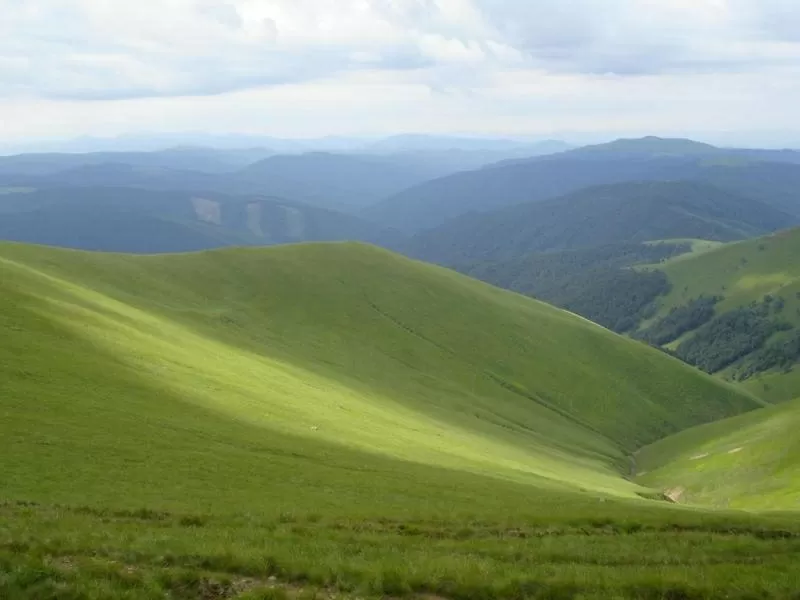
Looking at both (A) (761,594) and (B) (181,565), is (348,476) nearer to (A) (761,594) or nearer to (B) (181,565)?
(B) (181,565)

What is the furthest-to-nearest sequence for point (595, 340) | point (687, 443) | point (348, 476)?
point (595, 340), point (687, 443), point (348, 476)

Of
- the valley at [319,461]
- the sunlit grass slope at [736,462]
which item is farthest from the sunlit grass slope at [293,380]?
the sunlit grass slope at [736,462]

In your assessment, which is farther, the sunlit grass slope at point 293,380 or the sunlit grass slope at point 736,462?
the sunlit grass slope at point 736,462

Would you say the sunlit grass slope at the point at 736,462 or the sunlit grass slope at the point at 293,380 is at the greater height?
the sunlit grass slope at the point at 293,380

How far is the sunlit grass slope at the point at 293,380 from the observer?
121 ft

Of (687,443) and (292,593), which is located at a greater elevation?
(292,593)

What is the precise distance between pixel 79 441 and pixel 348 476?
46.2 ft

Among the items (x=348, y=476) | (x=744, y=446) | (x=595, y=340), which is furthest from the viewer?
(x=595, y=340)

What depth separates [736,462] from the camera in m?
87.1

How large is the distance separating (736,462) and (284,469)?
226ft

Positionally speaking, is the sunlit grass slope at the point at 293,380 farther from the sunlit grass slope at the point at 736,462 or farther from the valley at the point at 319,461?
the sunlit grass slope at the point at 736,462

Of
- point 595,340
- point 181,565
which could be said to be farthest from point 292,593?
point 595,340

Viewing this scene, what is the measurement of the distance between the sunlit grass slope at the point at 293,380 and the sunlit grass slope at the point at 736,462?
760 centimetres

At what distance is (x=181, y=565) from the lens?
61.3 ft
